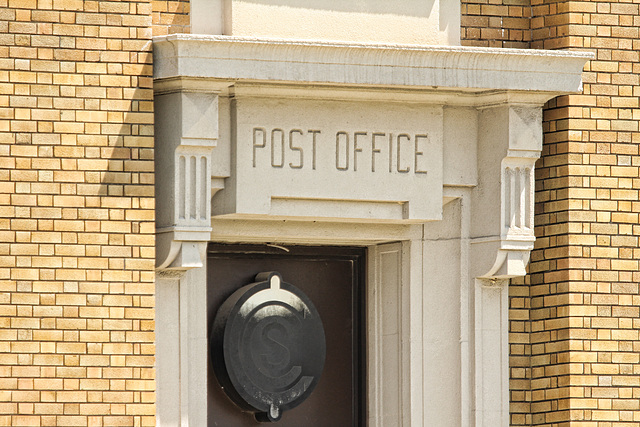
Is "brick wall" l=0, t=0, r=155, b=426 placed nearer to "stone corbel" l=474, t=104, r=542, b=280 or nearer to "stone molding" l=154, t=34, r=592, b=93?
"stone molding" l=154, t=34, r=592, b=93

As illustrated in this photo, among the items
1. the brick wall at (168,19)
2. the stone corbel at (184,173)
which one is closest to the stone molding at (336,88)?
the stone corbel at (184,173)

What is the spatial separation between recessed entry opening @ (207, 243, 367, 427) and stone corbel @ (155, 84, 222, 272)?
0.86 m

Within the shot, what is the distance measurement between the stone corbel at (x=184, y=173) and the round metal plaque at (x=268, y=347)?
0.90 metres

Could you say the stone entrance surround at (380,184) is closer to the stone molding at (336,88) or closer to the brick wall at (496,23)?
the stone molding at (336,88)

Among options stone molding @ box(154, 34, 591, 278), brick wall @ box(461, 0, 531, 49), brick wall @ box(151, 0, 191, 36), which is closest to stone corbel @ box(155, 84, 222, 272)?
stone molding @ box(154, 34, 591, 278)

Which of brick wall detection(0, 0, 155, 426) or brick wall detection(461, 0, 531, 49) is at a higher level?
brick wall detection(461, 0, 531, 49)

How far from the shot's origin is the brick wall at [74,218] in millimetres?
8305

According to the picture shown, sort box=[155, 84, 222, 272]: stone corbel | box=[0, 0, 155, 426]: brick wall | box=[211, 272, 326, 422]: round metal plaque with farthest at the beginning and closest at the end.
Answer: box=[211, 272, 326, 422]: round metal plaque < box=[155, 84, 222, 272]: stone corbel < box=[0, 0, 155, 426]: brick wall

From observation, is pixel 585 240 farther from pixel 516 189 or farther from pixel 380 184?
pixel 380 184

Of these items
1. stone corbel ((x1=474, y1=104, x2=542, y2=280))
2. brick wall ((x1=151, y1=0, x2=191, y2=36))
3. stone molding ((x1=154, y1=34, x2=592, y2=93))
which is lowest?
stone corbel ((x1=474, y1=104, x2=542, y2=280))

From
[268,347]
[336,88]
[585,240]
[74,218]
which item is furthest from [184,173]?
[585,240]

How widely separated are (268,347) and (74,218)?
1.82 meters

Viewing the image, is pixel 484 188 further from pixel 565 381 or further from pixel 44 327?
pixel 44 327

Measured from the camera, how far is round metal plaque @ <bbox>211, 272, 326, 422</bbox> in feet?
31.1
